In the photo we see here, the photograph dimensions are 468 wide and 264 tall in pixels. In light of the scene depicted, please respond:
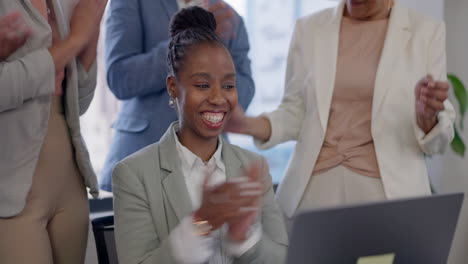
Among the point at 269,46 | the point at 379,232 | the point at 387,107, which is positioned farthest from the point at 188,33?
the point at 269,46

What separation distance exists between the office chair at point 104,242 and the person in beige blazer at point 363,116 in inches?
21.6

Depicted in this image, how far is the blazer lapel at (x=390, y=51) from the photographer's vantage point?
7.15 feet

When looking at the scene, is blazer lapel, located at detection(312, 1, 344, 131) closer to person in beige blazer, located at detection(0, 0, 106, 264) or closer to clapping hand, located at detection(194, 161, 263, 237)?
person in beige blazer, located at detection(0, 0, 106, 264)

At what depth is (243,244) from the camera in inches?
59.9

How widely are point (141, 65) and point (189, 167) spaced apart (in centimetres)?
56

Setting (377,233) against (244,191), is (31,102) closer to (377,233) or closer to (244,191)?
(244,191)

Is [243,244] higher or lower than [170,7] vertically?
lower

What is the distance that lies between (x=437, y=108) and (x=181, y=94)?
79 centimetres

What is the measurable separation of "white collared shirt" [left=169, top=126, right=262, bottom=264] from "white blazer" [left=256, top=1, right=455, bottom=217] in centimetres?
45

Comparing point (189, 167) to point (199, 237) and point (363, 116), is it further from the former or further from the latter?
point (363, 116)

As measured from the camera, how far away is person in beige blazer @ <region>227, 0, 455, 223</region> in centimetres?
218

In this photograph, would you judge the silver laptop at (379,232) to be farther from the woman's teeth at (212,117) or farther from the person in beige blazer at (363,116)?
the person in beige blazer at (363,116)

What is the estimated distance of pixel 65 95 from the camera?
185 cm

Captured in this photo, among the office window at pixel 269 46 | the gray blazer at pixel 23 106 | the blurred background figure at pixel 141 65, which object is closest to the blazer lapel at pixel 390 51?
the blurred background figure at pixel 141 65
